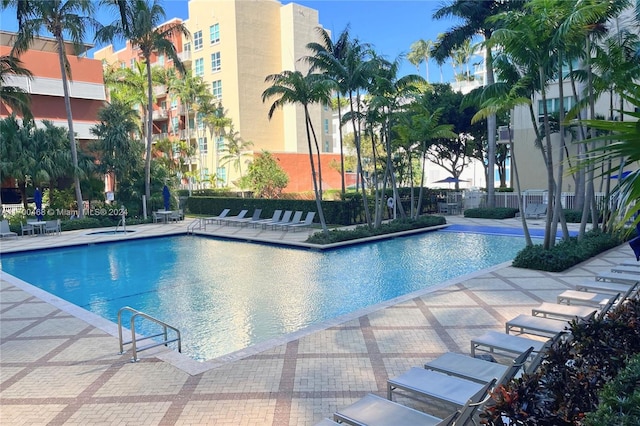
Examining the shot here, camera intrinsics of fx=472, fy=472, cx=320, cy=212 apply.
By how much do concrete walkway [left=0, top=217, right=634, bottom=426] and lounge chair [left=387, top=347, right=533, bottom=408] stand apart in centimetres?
52

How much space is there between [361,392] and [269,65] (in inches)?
1652

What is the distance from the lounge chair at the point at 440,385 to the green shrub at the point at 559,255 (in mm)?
7268

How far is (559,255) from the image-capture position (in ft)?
36.9

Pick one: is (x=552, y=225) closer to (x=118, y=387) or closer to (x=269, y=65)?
(x=118, y=387)

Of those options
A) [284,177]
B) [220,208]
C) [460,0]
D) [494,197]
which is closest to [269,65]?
[284,177]

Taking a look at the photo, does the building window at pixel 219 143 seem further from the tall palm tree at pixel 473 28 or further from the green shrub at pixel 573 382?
the green shrub at pixel 573 382

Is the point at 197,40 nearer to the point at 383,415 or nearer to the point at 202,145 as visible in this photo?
the point at 202,145

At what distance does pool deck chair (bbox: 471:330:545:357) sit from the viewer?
5438 millimetres

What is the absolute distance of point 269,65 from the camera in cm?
4369

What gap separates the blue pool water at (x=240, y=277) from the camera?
899 cm

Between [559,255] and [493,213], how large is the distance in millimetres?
13740

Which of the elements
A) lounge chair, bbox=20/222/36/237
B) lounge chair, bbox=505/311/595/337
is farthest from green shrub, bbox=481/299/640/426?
lounge chair, bbox=20/222/36/237

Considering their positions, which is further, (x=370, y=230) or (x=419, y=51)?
(x=419, y=51)

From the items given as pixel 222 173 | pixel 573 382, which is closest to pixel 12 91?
pixel 222 173
